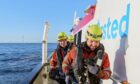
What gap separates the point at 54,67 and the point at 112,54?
6.45 feet

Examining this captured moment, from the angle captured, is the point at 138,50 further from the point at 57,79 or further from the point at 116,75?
the point at 57,79

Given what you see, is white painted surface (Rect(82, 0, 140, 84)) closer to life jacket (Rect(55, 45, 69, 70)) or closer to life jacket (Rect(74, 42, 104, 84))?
life jacket (Rect(74, 42, 104, 84))

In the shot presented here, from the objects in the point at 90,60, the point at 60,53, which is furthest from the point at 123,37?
the point at 60,53

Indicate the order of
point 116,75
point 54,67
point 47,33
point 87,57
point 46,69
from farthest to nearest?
point 47,33
point 46,69
point 54,67
point 116,75
point 87,57

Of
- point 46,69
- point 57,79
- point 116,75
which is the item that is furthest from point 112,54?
point 46,69

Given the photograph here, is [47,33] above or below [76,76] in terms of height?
above

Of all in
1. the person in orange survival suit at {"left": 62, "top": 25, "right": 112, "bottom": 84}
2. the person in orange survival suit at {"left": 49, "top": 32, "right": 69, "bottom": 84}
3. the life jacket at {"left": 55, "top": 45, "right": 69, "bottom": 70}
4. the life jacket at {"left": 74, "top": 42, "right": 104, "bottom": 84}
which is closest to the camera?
the person in orange survival suit at {"left": 62, "top": 25, "right": 112, "bottom": 84}

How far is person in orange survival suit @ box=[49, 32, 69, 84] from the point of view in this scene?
7.84 metres

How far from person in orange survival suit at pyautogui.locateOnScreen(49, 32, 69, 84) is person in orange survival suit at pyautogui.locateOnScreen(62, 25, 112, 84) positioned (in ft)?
8.03

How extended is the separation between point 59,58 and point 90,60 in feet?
9.32

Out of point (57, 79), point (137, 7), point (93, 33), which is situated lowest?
point (57, 79)

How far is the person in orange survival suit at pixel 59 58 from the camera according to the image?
25.7 feet

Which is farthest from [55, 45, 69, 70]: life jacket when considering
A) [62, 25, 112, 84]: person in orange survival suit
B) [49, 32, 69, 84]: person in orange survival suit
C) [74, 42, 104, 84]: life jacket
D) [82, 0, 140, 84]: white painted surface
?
[74, 42, 104, 84]: life jacket

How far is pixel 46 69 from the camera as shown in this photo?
32.1 ft
